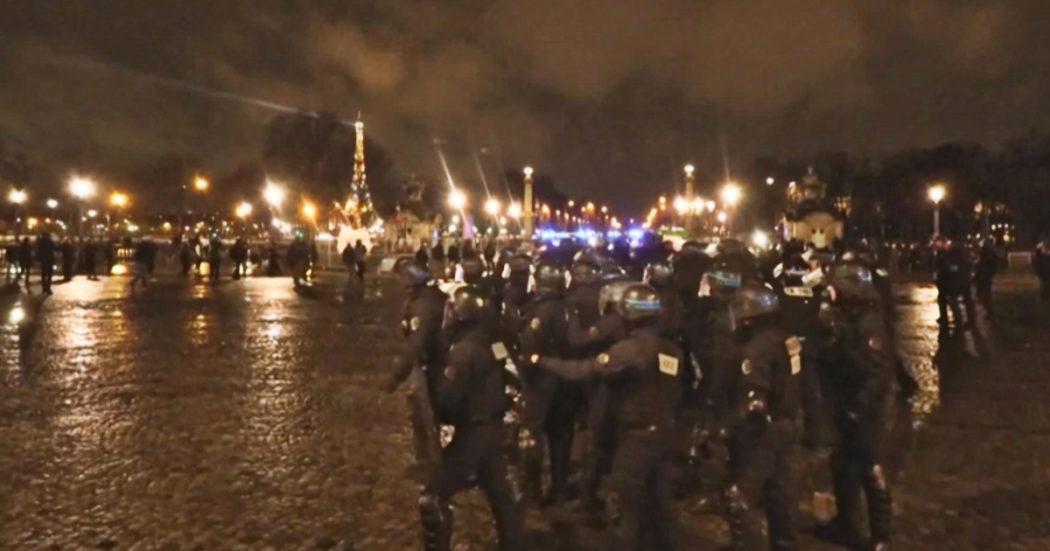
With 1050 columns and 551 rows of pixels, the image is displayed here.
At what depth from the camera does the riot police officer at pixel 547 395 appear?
27.4 ft

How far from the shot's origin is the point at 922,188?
83812mm

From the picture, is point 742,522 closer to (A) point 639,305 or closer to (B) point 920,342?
(A) point 639,305

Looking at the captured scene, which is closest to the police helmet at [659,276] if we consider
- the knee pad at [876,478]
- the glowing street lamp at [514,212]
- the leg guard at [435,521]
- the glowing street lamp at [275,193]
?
the knee pad at [876,478]

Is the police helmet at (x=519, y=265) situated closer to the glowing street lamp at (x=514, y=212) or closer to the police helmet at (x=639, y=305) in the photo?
the police helmet at (x=639, y=305)

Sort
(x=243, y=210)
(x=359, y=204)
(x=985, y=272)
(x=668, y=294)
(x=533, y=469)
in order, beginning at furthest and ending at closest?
(x=243, y=210) → (x=359, y=204) → (x=985, y=272) → (x=668, y=294) → (x=533, y=469)

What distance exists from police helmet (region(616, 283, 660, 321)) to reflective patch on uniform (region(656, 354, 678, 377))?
0.24m

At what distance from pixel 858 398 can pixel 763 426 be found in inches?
46.3

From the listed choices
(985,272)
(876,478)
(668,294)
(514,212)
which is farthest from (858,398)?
(514,212)

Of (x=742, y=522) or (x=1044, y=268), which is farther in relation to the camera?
(x=1044, y=268)

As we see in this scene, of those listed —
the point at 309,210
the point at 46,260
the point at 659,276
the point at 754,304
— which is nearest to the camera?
the point at 754,304

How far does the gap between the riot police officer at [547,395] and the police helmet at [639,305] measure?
193 centimetres

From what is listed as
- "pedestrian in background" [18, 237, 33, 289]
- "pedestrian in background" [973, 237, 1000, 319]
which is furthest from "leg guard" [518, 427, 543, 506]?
"pedestrian in background" [18, 237, 33, 289]

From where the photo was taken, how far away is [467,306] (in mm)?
6738

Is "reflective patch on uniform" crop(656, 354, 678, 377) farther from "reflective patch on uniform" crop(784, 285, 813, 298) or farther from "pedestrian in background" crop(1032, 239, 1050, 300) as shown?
"pedestrian in background" crop(1032, 239, 1050, 300)
